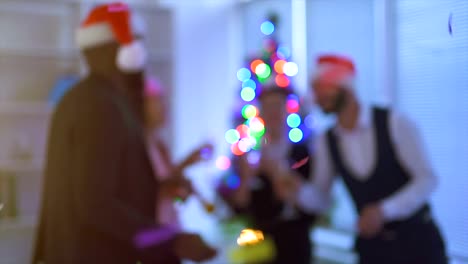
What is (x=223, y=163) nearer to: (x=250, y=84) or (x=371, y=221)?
(x=250, y=84)

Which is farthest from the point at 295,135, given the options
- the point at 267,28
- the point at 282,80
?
the point at 267,28

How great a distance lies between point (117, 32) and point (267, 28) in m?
0.37

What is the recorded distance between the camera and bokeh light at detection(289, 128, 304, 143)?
1.17 meters

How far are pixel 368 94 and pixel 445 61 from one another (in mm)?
163

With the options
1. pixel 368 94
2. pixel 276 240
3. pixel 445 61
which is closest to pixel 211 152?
pixel 276 240

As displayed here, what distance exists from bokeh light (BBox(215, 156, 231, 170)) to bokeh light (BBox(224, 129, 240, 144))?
0.04 metres

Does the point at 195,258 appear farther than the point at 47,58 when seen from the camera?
No

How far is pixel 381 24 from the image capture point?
1.22 m

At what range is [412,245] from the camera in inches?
41.7

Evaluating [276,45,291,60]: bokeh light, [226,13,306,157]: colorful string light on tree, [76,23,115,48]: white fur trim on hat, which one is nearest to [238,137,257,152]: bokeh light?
[226,13,306,157]: colorful string light on tree

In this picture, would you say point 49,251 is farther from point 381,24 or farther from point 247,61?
point 381,24

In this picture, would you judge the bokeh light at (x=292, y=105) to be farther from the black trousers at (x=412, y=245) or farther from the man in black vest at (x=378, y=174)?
the black trousers at (x=412, y=245)

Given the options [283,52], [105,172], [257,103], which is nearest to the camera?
[105,172]

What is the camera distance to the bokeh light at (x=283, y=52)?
4.25 ft
